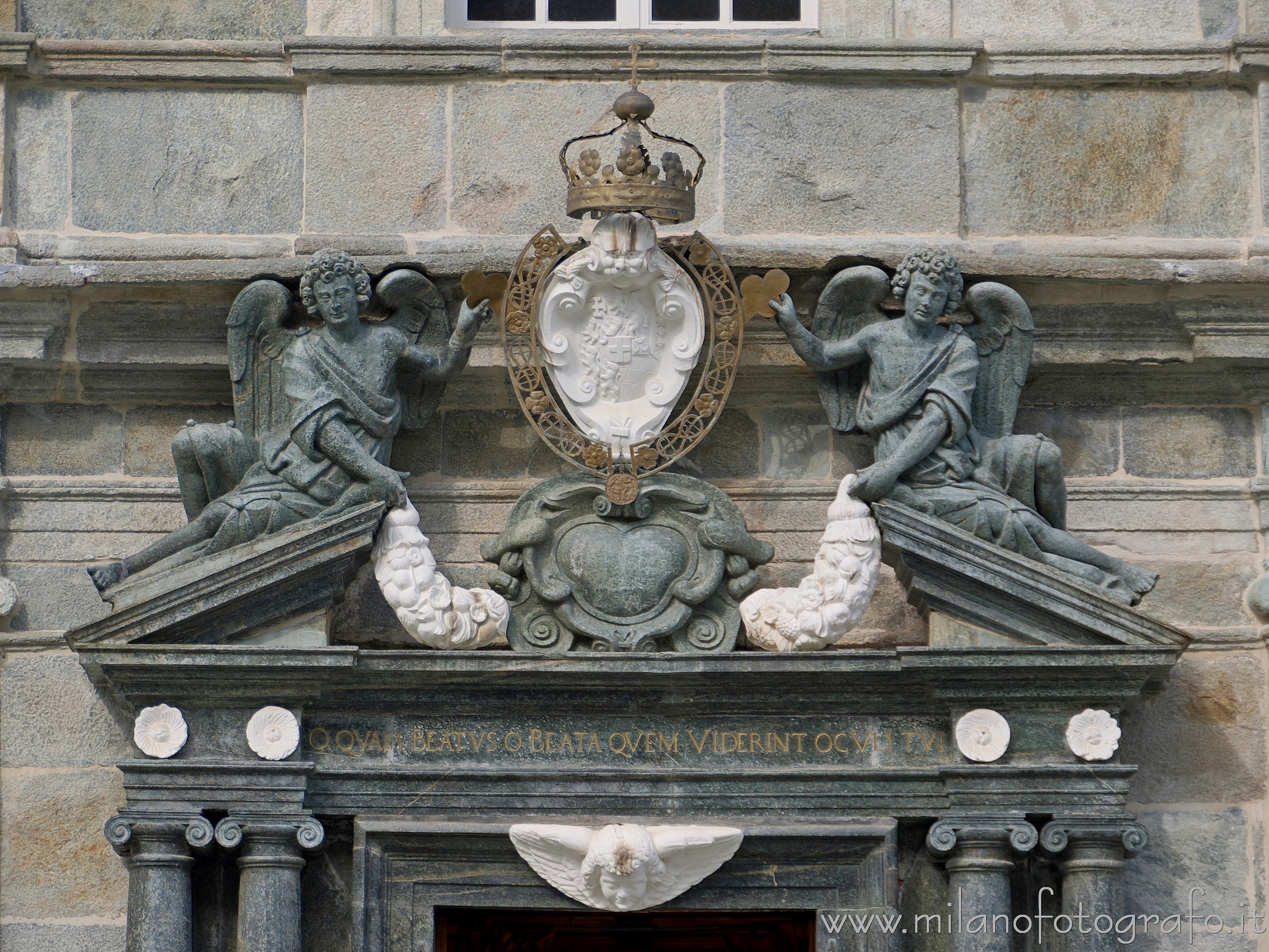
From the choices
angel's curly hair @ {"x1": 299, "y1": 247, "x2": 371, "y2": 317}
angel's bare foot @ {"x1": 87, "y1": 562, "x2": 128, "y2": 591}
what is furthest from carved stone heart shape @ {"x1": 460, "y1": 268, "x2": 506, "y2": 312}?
A: angel's bare foot @ {"x1": 87, "y1": 562, "x2": 128, "y2": 591}

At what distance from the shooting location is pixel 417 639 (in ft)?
24.9

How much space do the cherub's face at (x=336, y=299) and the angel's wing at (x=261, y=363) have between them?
0.16m

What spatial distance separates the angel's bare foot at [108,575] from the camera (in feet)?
24.8

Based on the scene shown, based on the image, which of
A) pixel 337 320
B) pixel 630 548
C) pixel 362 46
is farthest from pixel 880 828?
pixel 362 46

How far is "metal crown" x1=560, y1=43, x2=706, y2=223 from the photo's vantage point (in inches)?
294

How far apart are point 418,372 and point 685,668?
1306 mm

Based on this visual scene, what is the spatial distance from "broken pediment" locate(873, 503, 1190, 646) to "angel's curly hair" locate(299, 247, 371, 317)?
1788 millimetres

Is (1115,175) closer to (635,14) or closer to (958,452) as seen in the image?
(958,452)

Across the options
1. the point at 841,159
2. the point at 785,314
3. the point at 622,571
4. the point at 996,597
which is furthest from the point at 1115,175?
the point at 622,571

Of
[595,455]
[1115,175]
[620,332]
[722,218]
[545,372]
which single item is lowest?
[595,455]

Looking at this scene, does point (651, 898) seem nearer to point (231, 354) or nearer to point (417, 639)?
point (417, 639)

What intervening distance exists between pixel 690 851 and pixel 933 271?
1998 millimetres

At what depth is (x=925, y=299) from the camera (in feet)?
25.2

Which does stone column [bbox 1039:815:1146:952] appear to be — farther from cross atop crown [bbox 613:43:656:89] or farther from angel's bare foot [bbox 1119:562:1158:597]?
cross atop crown [bbox 613:43:656:89]
